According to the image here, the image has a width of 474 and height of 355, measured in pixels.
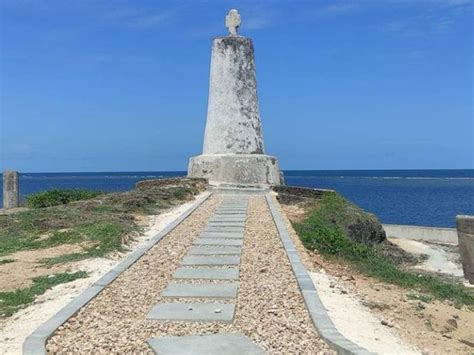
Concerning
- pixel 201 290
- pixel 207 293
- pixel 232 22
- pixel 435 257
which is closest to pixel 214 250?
pixel 201 290

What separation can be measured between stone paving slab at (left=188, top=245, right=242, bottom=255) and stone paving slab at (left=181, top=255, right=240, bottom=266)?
0.20m

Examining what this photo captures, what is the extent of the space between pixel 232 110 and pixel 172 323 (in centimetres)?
1567

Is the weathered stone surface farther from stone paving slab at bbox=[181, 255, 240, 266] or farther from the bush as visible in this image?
the bush

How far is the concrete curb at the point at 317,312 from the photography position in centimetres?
482

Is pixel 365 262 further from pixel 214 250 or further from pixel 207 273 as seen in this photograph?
pixel 207 273

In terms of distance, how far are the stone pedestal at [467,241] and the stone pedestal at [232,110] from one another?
27.9 feet

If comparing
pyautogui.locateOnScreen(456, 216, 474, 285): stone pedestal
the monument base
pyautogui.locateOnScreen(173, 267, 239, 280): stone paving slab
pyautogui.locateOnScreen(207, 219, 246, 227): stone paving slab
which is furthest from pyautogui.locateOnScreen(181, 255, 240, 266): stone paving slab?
the monument base

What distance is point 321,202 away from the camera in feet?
54.9

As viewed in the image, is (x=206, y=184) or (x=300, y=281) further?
(x=206, y=184)

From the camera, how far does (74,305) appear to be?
6023 mm

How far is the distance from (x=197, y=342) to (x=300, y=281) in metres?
2.17

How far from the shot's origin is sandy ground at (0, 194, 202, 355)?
5367mm

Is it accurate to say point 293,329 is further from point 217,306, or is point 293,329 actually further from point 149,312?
point 149,312

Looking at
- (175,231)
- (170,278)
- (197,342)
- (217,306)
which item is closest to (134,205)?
(175,231)
